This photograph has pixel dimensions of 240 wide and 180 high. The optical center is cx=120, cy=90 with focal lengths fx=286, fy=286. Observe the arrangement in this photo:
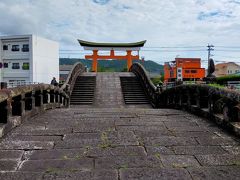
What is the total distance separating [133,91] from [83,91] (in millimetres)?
3382

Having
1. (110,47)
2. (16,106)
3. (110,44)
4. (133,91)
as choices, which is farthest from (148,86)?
(110,47)

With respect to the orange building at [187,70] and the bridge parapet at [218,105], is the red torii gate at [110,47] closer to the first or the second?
the orange building at [187,70]

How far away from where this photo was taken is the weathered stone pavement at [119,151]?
3.00m

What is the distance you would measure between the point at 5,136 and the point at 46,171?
1.62 m

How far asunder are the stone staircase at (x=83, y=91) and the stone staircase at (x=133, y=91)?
2196 mm

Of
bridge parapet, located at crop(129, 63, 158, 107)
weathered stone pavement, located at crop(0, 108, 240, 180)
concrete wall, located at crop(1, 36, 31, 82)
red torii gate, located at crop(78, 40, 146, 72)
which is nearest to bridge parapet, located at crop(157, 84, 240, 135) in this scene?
weathered stone pavement, located at crop(0, 108, 240, 180)

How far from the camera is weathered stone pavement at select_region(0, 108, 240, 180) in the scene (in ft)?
9.83

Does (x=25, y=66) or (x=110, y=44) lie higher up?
(x=110, y=44)

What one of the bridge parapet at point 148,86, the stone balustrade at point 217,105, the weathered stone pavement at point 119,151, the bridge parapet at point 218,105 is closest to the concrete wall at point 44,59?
the bridge parapet at point 148,86

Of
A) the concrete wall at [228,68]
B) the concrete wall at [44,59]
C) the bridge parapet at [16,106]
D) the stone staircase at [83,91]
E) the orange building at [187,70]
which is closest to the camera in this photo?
the bridge parapet at [16,106]

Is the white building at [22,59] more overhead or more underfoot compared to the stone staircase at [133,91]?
more overhead

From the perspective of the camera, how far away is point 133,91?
763 inches

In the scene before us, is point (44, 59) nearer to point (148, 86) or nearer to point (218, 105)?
point (148, 86)

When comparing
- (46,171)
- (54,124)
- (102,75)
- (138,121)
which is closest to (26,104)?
(54,124)
